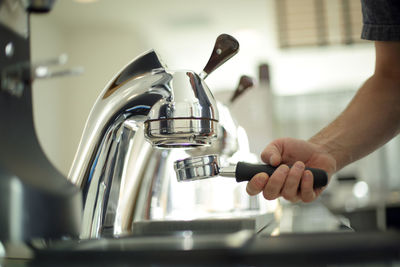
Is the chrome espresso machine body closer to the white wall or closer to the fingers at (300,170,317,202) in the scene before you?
the fingers at (300,170,317,202)

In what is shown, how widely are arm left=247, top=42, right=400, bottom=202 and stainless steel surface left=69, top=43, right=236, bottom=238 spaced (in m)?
0.31

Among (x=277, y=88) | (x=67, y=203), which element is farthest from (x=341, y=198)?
(x=67, y=203)

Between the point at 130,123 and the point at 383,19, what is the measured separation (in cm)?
59

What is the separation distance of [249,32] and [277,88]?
3303 mm

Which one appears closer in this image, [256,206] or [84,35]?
[256,206]

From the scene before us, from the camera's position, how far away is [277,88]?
777cm

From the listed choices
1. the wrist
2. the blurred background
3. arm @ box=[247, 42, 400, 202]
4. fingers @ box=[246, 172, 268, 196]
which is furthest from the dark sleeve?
the blurred background

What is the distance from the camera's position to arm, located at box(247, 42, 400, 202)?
815 millimetres

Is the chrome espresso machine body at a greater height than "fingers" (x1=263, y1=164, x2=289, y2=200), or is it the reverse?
the chrome espresso machine body

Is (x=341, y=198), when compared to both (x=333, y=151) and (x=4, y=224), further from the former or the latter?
(x=4, y=224)

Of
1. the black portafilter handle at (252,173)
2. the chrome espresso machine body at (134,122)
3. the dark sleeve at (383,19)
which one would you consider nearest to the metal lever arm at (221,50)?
the chrome espresso machine body at (134,122)

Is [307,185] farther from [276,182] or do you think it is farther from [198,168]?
[198,168]

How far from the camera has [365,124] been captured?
874 millimetres

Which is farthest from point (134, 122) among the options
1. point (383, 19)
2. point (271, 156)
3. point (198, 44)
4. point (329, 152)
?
point (198, 44)
